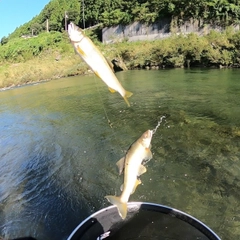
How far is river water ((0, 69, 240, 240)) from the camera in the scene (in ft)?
15.5

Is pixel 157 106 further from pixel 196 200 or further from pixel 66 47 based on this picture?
pixel 66 47

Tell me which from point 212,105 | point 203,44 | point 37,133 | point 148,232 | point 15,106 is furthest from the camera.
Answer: point 203,44

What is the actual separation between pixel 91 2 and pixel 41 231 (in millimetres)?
68558

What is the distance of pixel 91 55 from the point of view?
1.97 meters

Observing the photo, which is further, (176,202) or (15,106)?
(15,106)

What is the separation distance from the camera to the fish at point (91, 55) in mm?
1830

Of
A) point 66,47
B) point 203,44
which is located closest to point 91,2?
point 66,47

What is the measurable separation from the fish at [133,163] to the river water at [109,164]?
2338mm

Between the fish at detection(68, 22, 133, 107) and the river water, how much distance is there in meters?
3.10

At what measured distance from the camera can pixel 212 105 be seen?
11922 millimetres

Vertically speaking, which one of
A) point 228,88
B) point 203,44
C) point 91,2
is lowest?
point 228,88

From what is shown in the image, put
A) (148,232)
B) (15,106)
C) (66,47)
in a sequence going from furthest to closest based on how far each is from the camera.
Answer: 1. (66,47)
2. (15,106)
3. (148,232)

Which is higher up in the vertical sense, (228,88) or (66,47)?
(66,47)

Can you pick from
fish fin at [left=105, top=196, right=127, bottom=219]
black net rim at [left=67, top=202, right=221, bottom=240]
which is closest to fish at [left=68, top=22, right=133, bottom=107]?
fish fin at [left=105, top=196, right=127, bottom=219]
